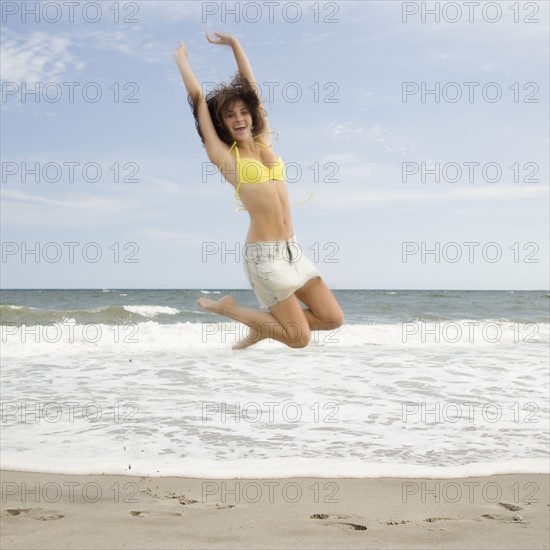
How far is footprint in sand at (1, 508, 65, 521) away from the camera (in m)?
5.88

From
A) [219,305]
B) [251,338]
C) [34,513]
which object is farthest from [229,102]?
[34,513]

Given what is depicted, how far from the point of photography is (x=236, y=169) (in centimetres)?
244

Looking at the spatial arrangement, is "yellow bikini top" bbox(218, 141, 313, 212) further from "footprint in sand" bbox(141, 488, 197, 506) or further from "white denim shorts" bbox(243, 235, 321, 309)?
"footprint in sand" bbox(141, 488, 197, 506)

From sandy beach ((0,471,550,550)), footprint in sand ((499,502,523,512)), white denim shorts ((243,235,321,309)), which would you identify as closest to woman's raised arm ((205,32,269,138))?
white denim shorts ((243,235,321,309))

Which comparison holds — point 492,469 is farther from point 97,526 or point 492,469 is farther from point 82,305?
point 82,305

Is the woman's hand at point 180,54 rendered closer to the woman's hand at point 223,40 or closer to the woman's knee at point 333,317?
the woman's hand at point 223,40

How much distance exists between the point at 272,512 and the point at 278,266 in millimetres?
3982

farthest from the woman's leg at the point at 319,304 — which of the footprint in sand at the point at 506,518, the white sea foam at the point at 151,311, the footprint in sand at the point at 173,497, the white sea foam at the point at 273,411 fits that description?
the white sea foam at the point at 151,311

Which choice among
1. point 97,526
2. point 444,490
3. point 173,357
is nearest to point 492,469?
point 444,490

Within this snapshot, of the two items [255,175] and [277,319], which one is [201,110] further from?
[277,319]

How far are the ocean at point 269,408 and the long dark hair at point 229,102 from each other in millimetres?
5020

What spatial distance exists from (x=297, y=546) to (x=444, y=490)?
193cm

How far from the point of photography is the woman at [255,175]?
248 cm

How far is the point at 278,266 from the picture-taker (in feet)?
8.84
